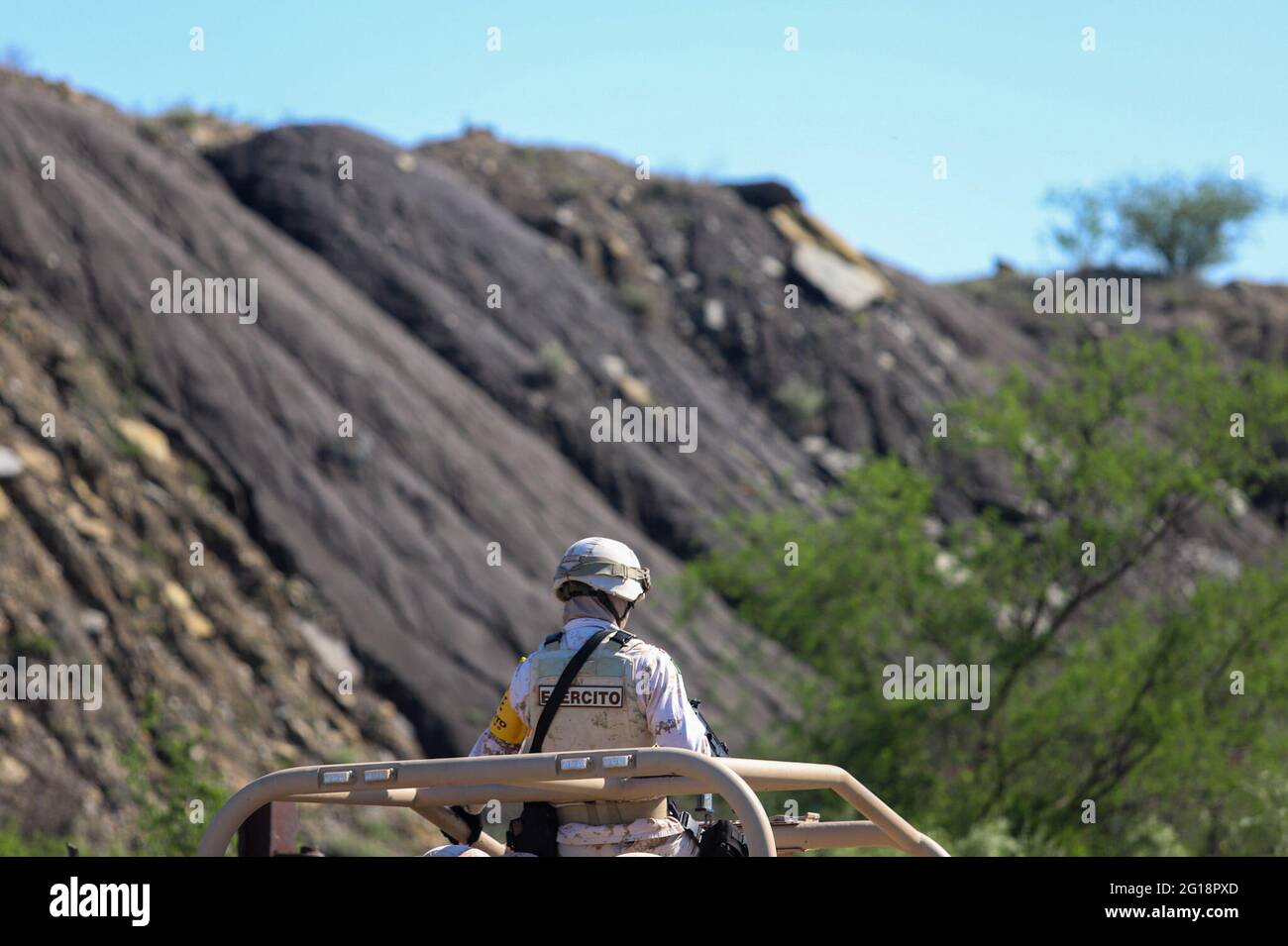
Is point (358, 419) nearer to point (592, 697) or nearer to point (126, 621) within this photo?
point (126, 621)

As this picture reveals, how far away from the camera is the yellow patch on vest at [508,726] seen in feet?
17.4

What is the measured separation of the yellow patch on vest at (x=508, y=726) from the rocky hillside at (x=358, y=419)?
8.30 m

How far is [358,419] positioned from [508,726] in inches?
878

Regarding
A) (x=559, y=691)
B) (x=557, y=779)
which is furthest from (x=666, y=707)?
(x=557, y=779)

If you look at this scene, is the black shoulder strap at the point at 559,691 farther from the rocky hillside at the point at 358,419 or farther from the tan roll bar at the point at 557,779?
the rocky hillside at the point at 358,419

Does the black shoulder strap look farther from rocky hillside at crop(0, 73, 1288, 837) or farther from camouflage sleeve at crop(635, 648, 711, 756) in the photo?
rocky hillside at crop(0, 73, 1288, 837)

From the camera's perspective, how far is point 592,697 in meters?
5.09

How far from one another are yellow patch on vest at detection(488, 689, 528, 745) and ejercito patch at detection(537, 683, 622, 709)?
8.5 inches

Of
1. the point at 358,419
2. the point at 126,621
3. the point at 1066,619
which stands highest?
the point at 358,419

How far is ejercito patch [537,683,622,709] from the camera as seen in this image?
199 inches
